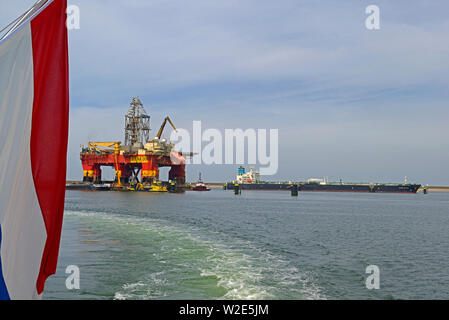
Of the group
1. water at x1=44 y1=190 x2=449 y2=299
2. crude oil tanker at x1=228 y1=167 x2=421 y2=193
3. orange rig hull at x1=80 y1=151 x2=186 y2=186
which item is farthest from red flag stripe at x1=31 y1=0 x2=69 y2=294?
crude oil tanker at x1=228 y1=167 x2=421 y2=193

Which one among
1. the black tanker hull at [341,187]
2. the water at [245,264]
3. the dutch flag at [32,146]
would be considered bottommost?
the black tanker hull at [341,187]

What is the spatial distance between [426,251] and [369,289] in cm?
1101

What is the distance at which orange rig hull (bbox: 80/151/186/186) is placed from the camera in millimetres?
105875

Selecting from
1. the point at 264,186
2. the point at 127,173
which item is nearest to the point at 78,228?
the point at 127,173

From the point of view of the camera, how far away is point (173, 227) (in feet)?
95.1

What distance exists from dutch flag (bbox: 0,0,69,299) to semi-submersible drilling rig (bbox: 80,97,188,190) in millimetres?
103668

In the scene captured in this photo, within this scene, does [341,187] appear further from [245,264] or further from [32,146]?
[32,146]

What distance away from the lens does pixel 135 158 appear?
10838cm

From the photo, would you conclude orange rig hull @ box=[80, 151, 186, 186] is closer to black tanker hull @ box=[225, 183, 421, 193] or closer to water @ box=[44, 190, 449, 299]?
black tanker hull @ box=[225, 183, 421, 193]

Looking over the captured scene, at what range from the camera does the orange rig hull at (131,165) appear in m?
106

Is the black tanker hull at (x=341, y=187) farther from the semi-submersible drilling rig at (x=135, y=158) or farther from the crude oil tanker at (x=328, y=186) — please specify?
the semi-submersible drilling rig at (x=135, y=158)

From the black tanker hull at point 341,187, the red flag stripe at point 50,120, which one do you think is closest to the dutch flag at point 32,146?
the red flag stripe at point 50,120
